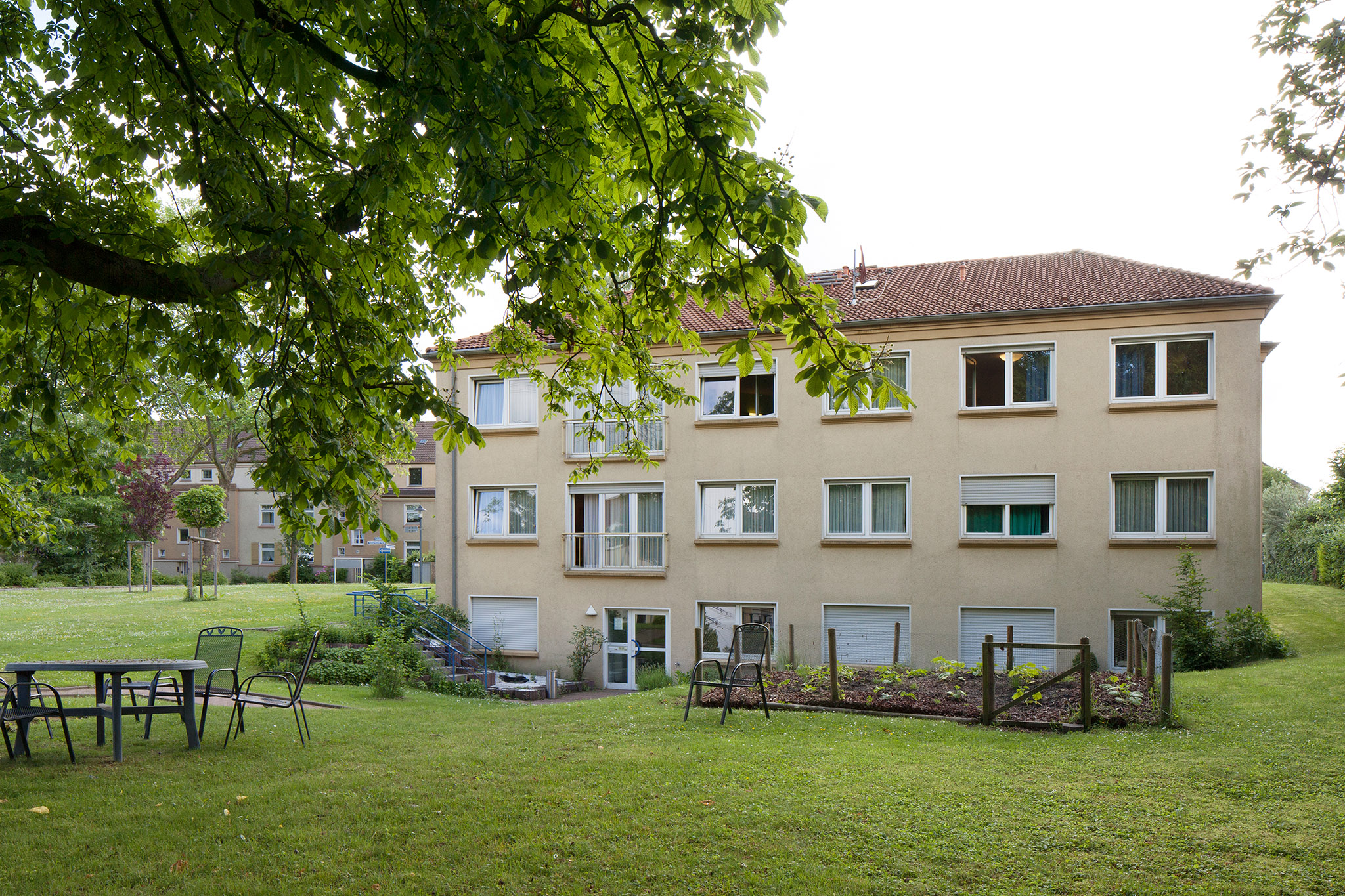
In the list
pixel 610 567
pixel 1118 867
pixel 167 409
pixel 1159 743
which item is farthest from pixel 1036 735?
pixel 167 409

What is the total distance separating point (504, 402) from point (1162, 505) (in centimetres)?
1505

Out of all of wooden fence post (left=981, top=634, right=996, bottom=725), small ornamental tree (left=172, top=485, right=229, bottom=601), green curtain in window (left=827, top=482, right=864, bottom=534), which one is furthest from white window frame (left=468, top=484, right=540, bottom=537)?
small ornamental tree (left=172, top=485, right=229, bottom=601)

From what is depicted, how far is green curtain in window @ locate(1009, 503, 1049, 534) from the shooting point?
18438mm

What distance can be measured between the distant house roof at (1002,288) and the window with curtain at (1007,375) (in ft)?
2.98

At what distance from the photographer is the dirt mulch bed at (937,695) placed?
33.6 feet

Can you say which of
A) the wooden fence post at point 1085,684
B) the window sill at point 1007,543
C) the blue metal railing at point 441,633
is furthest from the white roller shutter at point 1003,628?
the blue metal railing at point 441,633

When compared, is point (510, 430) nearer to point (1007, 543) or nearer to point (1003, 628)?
point (1007, 543)

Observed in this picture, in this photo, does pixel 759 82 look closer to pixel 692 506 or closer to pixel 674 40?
pixel 674 40

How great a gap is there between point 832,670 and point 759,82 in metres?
8.41

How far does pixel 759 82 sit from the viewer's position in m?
5.30

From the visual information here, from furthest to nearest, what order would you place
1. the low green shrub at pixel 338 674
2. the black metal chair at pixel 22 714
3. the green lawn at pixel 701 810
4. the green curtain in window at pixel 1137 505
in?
1. the green curtain in window at pixel 1137 505
2. the low green shrub at pixel 338 674
3. the black metal chair at pixel 22 714
4. the green lawn at pixel 701 810

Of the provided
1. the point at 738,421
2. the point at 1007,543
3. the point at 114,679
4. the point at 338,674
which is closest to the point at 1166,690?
the point at 1007,543

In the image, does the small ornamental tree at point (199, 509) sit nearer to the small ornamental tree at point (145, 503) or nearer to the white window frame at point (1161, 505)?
the small ornamental tree at point (145, 503)

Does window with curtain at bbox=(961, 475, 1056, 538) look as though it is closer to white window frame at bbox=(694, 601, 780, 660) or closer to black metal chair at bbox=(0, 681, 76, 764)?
white window frame at bbox=(694, 601, 780, 660)
